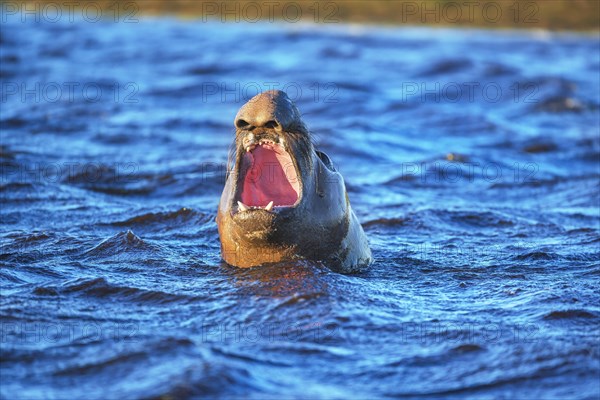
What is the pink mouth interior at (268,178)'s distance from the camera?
21.7 feet

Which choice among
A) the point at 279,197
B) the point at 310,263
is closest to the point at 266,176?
the point at 279,197

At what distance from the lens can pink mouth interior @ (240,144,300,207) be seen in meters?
6.61

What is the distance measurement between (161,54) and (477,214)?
1203cm

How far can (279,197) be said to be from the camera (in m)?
6.80

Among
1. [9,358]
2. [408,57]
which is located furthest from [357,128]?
[9,358]

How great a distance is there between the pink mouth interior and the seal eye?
0.73ft

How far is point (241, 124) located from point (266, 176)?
503mm

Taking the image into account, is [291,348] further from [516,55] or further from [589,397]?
[516,55]
